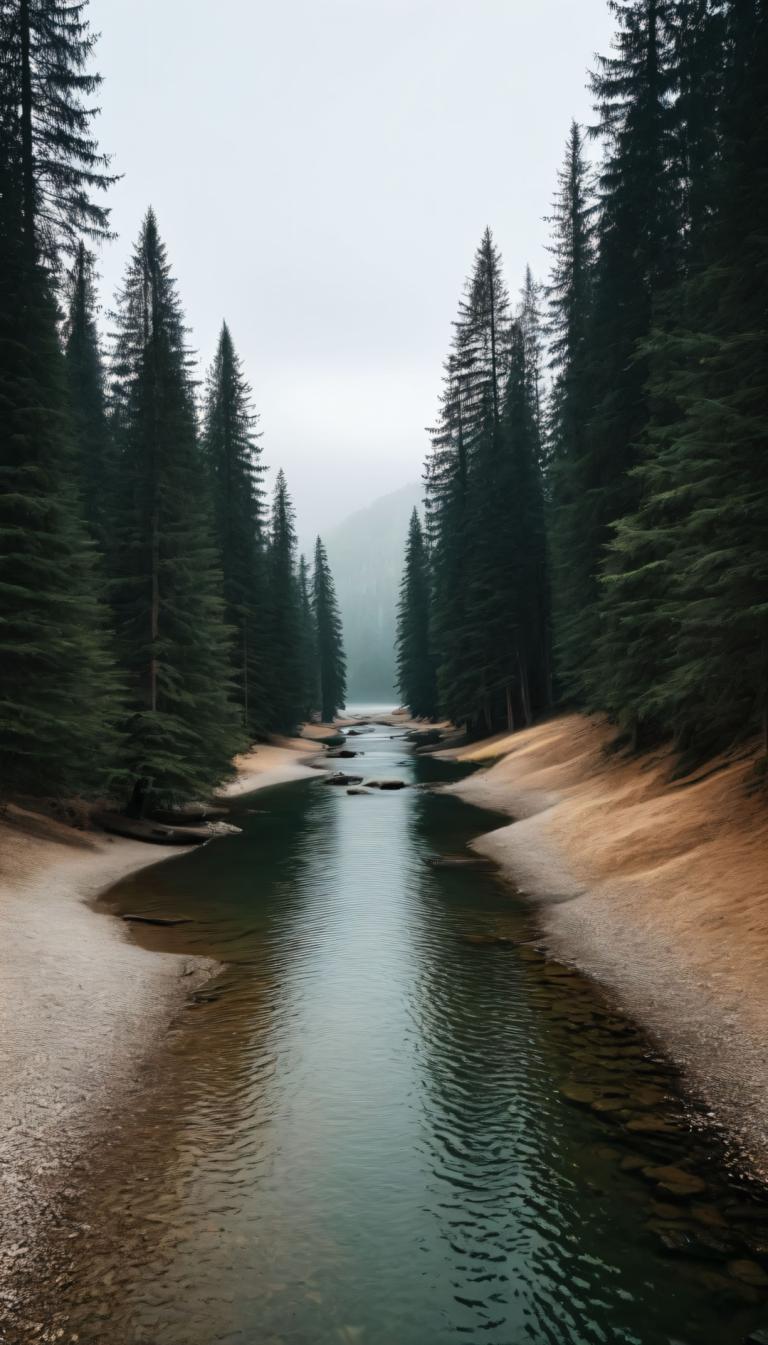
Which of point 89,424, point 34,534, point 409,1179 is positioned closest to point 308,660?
point 89,424

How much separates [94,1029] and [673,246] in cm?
2735

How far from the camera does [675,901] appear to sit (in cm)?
1303

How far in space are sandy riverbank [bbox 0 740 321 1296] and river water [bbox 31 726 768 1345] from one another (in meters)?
0.36

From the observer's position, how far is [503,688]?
47281 millimetres

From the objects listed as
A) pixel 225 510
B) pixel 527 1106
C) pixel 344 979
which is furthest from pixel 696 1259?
pixel 225 510

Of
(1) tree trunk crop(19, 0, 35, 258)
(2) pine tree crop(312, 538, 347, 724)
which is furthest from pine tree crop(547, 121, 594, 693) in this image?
(2) pine tree crop(312, 538, 347, 724)

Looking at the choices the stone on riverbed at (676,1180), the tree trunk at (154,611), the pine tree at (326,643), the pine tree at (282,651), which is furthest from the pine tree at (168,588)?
the pine tree at (326,643)

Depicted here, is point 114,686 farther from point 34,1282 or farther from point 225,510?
point 225,510

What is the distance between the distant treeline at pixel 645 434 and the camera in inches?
575

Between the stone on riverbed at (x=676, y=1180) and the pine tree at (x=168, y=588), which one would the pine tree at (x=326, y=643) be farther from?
the stone on riverbed at (x=676, y=1180)

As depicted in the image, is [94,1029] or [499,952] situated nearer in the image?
[94,1029]

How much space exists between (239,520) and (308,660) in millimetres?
27725

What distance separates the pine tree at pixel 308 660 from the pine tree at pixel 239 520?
484 inches

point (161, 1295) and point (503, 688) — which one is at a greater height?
point (503, 688)
